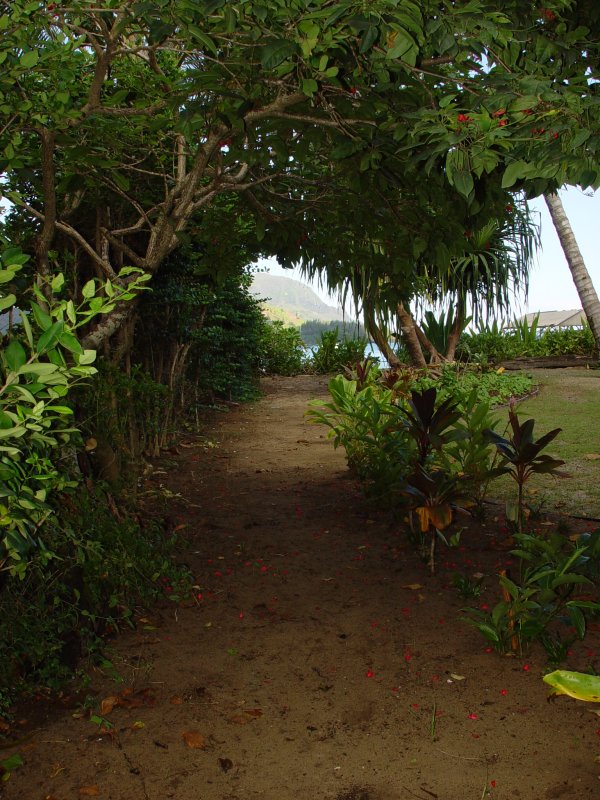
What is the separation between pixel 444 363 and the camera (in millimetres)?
11312

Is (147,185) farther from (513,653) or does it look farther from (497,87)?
(513,653)

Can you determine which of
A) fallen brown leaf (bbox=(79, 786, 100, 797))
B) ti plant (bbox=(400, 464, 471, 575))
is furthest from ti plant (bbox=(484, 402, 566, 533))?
fallen brown leaf (bbox=(79, 786, 100, 797))

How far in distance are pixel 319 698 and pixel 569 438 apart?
5.07m

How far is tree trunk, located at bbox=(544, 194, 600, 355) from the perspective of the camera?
8.09 metres

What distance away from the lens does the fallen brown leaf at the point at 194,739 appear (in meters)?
2.62

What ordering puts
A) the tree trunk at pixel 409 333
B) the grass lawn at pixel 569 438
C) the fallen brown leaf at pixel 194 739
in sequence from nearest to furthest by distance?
1. the fallen brown leaf at pixel 194 739
2. the grass lawn at pixel 569 438
3. the tree trunk at pixel 409 333

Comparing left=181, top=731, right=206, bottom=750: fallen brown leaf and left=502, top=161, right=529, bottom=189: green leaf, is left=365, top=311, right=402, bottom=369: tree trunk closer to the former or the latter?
left=502, top=161, right=529, bottom=189: green leaf

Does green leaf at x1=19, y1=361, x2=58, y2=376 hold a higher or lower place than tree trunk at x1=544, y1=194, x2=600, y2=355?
lower

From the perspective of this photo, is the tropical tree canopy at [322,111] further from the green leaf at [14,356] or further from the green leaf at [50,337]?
the green leaf at [14,356]

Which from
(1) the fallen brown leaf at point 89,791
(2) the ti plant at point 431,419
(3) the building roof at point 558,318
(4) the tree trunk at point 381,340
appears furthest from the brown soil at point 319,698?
(3) the building roof at point 558,318

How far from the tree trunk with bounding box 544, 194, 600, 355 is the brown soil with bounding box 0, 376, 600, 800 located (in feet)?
14.2

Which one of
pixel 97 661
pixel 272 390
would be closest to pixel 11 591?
pixel 97 661

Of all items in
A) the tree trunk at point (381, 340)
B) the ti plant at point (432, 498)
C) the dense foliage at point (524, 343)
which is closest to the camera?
the ti plant at point (432, 498)

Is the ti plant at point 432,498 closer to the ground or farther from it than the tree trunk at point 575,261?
closer to the ground
